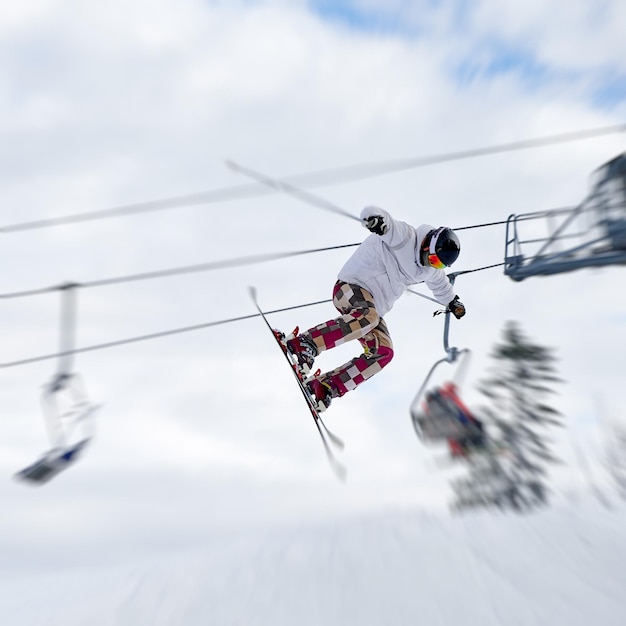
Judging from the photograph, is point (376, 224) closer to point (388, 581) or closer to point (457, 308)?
point (457, 308)

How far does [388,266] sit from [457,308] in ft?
4.02

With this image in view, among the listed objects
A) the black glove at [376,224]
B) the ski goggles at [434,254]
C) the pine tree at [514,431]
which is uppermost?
the black glove at [376,224]

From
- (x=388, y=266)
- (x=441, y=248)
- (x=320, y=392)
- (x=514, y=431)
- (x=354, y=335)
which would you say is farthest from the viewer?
(x=514, y=431)

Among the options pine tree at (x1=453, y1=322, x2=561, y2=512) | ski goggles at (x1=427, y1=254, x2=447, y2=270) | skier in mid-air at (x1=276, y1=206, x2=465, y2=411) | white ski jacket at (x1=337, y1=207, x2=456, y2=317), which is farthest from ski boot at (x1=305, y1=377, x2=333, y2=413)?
pine tree at (x1=453, y1=322, x2=561, y2=512)

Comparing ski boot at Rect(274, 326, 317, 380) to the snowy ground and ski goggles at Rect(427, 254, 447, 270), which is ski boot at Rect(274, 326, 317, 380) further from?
the snowy ground

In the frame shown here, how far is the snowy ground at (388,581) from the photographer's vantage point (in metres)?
8.47

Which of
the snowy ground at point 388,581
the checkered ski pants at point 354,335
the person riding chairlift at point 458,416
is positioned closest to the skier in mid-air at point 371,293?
the checkered ski pants at point 354,335

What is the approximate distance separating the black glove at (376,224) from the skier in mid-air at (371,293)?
0.07 feet

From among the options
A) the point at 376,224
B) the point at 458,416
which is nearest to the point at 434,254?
the point at 376,224

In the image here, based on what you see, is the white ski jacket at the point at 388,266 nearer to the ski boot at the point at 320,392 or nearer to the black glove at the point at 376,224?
the black glove at the point at 376,224

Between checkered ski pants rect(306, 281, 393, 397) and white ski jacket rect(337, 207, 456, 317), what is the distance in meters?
0.13

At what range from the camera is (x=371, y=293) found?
7746 millimetres

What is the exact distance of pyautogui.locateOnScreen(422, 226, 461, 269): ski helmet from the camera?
7.32 meters

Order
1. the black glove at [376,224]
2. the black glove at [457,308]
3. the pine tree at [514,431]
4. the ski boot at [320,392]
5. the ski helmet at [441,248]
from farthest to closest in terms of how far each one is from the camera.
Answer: the pine tree at [514,431] → the black glove at [457,308] → the ski boot at [320,392] → the ski helmet at [441,248] → the black glove at [376,224]
